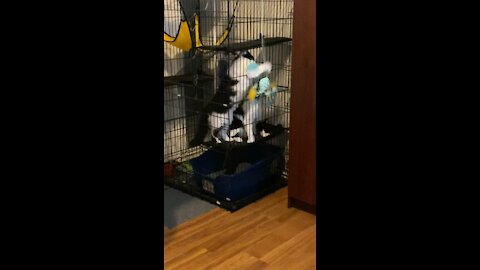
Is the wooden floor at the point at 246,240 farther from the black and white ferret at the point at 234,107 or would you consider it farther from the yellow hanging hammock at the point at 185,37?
the yellow hanging hammock at the point at 185,37

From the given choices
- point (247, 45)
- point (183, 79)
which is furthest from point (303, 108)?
point (183, 79)

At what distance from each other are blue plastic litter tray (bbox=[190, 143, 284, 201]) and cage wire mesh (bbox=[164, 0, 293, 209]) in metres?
0.02

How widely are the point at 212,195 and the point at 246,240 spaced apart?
51 centimetres

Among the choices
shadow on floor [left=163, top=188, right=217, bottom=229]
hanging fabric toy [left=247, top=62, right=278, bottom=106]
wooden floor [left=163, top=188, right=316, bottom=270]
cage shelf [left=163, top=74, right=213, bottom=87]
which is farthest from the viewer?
cage shelf [left=163, top=74, right=213, bottom=87]

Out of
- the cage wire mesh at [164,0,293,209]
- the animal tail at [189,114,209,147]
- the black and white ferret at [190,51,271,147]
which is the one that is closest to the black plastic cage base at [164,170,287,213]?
the cage wire mesh at [164,0,293,209]

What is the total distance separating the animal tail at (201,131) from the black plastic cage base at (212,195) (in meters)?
0.22

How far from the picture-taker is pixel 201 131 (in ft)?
9.64

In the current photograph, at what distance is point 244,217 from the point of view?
253 centimetres

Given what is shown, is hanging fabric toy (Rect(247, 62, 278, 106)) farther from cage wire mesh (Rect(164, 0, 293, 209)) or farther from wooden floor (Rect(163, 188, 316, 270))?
wooden floor (Rect(163, 188, 316, 270))

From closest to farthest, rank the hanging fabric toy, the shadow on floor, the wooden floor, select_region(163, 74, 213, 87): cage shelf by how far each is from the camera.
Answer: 1. the wooden floor
2. the shadow on floor
3. the hanging fabric toy
4. select_region(163, 74, 213, 87): cage shelf

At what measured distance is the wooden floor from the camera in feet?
6.82

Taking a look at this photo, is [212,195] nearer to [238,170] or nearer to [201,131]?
[238,170]
